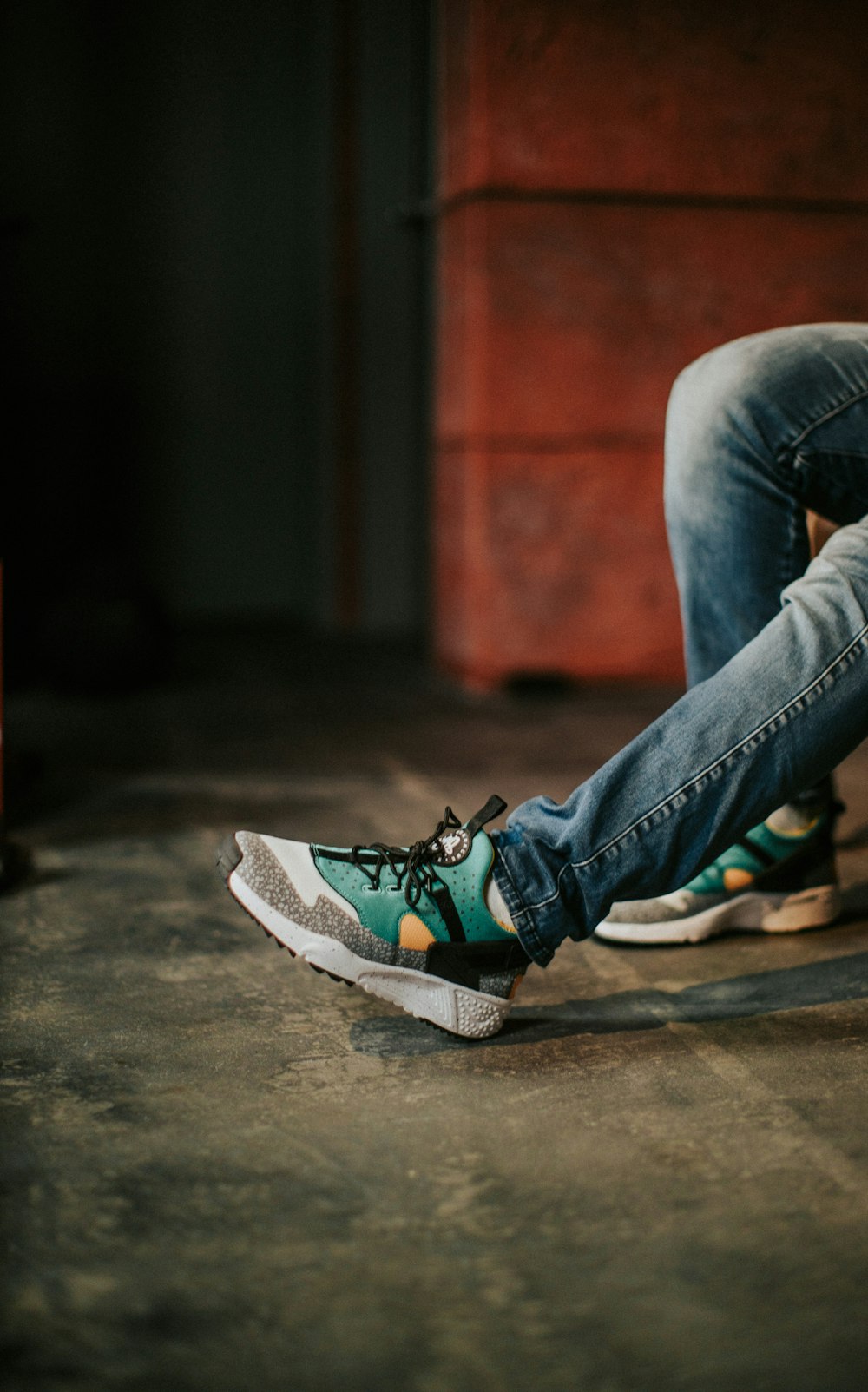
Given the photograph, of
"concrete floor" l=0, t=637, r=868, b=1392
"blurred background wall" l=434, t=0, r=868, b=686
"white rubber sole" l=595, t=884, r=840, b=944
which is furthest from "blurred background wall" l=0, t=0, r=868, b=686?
"white rubber sole" l=595, t=884, r=840, b=944

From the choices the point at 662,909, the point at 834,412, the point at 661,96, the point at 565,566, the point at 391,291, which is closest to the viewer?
the point at 834,412

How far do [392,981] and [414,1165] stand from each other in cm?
26

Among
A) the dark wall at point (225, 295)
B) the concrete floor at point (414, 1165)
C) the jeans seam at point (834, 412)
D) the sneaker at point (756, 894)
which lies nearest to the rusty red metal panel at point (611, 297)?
the dark wall at point (225, 295)

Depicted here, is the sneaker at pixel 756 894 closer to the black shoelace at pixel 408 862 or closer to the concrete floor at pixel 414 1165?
the concrete floor at pixel 414 1165

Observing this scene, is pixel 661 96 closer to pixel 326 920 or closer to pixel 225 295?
pixel 225 295

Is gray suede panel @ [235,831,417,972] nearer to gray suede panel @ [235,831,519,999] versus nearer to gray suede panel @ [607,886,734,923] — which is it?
gray suede panel @ [235,831,519,999]

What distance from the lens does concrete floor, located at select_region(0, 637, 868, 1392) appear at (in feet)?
2.69

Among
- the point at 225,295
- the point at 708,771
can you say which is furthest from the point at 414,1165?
the point at 225,295

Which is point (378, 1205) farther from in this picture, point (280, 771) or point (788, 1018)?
point (280, 771)

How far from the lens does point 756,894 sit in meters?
1.68

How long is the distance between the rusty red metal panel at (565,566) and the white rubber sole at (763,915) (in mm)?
2129

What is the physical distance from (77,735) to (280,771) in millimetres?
725

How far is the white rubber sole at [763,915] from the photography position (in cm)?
163

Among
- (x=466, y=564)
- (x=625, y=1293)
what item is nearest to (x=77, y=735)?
(x=466, y=564)
